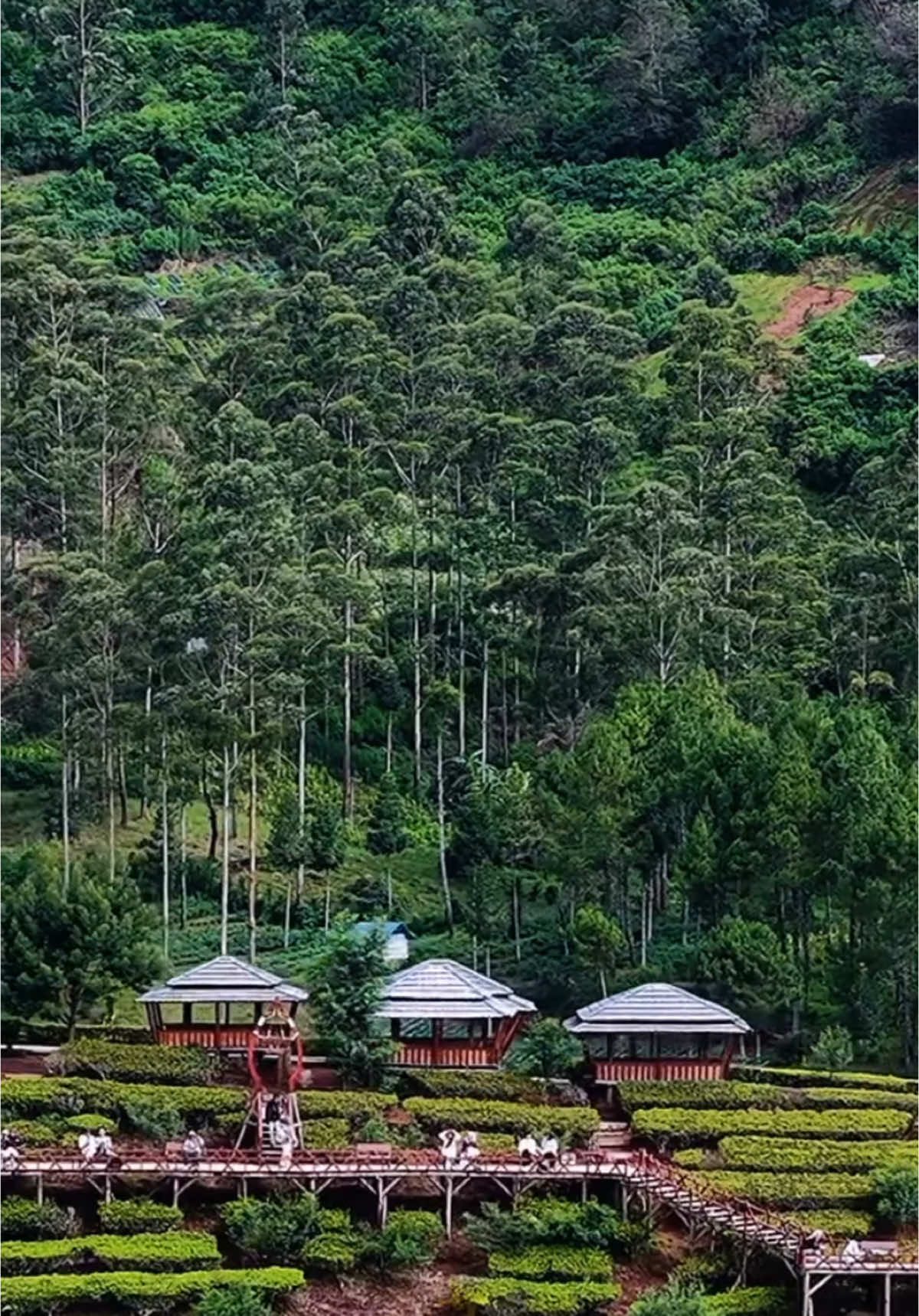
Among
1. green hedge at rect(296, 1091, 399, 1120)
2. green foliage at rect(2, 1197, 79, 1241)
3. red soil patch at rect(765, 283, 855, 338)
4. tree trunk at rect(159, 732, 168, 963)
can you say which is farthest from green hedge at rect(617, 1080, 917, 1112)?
red soil patch at rect(765, 283, 855, 338)

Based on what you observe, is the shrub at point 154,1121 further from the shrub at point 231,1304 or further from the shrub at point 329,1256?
the shrub at point 231,1304

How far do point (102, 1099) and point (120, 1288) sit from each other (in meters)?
4.35

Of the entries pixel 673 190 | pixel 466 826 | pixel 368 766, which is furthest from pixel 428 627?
pixel 673 190

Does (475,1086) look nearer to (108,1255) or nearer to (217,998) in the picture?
(217,998)

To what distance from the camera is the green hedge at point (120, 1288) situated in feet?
91.5

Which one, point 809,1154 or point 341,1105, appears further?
point 341,1105

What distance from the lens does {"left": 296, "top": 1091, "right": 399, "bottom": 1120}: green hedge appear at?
3222 cm

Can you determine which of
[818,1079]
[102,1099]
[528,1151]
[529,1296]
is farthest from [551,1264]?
[818,1079]

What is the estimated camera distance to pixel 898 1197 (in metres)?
30.3

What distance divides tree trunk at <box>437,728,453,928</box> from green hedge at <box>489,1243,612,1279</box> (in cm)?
1398

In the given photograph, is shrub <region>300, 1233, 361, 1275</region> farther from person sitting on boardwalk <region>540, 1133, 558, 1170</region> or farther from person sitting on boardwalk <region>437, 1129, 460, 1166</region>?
person sitting on boardwalk <region>540, 1133, 558, 1170</region>

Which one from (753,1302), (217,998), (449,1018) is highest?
(217,998)

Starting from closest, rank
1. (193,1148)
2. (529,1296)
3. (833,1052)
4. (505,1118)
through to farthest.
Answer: (529,1296) < (193,1148) < (505,1118) < (833,1052)

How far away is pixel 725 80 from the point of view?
81750mm
